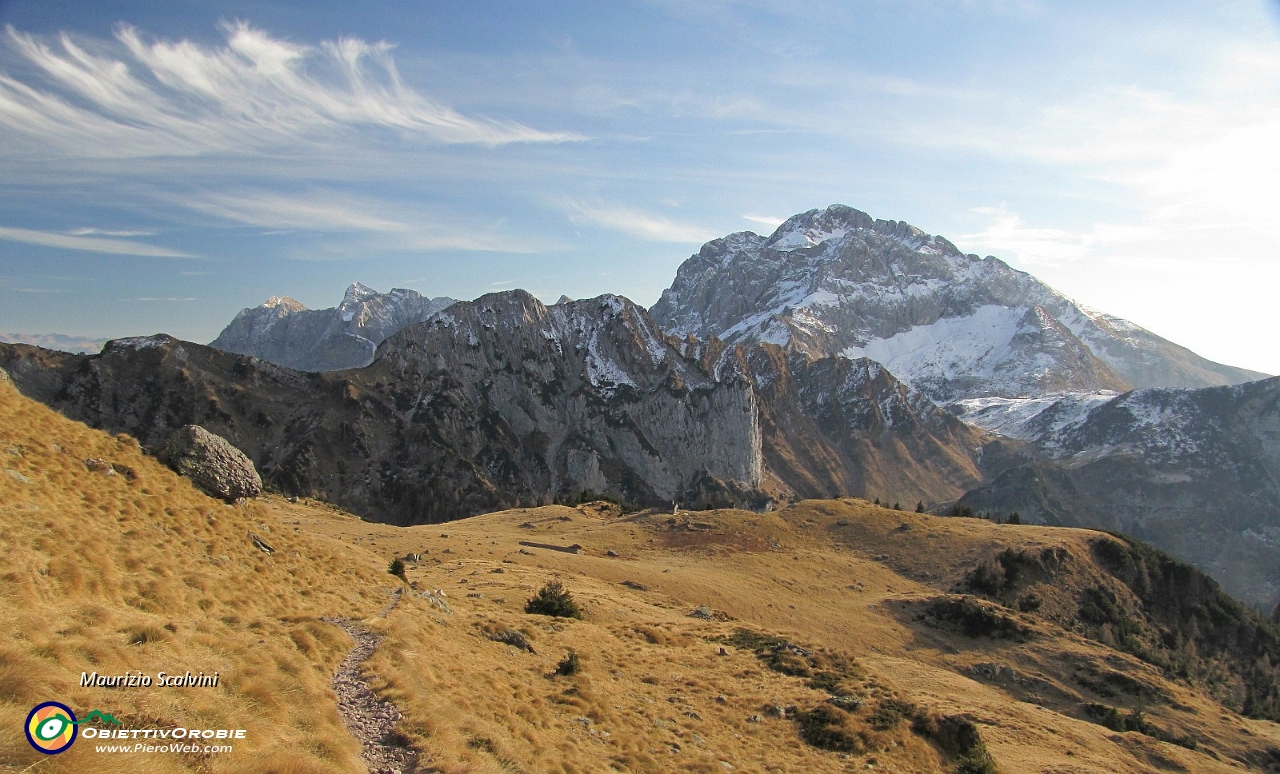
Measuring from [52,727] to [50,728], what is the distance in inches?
0.9

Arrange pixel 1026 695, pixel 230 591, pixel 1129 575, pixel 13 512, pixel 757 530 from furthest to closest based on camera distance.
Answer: pixel 1129 575 → pixel 757 530 → pixel 1026 695 → pixel 230 591 → pixel 13 512

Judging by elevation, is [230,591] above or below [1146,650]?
above

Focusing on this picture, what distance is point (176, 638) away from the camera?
51.9 feet

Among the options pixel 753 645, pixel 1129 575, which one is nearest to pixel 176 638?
pixel 753 645

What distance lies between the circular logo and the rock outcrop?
2317 centimetres

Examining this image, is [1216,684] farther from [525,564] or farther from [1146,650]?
[525,564]

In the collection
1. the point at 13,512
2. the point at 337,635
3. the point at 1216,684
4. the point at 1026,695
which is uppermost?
the point at 13,512

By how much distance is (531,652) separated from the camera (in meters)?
29.5

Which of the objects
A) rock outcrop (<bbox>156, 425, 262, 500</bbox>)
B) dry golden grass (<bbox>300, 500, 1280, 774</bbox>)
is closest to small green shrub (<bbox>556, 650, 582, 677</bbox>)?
dry golden grass (<bbox>300, 500, 1280, 774</bbox>)

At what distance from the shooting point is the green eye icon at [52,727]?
9.48m

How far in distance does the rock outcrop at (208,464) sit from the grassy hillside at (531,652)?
60.6 inches

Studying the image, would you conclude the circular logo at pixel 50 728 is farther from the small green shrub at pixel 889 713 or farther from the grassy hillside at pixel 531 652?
the small green shrub at pixel 889 713

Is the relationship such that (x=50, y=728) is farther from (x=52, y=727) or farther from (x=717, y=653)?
(x=717, y=653)

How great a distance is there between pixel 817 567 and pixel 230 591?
6786cm
